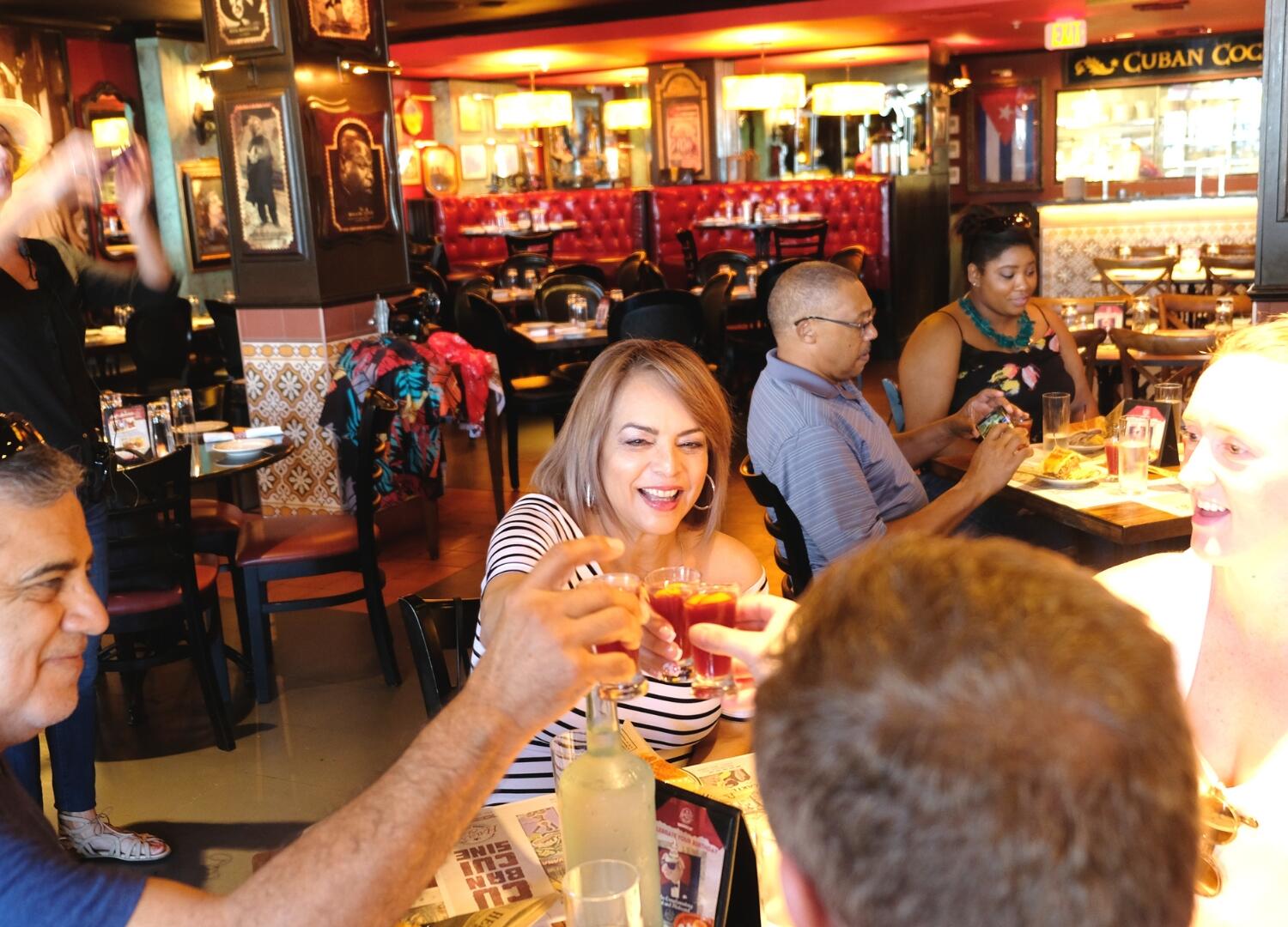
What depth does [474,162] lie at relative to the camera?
16.1 meters

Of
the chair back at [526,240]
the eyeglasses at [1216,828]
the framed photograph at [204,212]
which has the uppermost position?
the framed photograph at [204,212]

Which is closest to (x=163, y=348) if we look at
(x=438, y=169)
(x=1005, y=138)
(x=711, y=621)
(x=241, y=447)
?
(x=241, y=447)

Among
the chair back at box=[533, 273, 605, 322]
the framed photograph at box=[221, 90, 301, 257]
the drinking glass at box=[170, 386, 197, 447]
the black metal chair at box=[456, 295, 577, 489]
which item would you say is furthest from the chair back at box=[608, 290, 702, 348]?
the drinking glass at box=[170, 386, 197, 447]

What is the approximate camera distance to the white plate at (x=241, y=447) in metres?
4.39

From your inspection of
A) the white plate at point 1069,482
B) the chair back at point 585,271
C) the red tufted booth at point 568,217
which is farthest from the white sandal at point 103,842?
the red tufted booth at point 568,217

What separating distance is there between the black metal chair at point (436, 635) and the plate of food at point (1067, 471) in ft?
6.28

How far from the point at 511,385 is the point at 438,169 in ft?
29.5

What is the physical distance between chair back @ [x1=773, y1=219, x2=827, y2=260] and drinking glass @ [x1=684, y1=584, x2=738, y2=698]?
32.5 feet

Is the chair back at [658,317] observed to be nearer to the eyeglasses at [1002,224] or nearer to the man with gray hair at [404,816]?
the eyeglasses at [1002,224]

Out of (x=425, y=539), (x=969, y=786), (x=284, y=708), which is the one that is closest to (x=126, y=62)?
(x=425, y=539)

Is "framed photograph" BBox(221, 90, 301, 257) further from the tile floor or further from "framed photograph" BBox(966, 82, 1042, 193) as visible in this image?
"framed photograph" BBox(966, 82, 1042, 193)

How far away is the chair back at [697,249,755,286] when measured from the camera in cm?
983

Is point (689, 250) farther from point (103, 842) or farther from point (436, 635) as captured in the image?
point (436, 635)

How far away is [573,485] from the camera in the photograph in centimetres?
225
